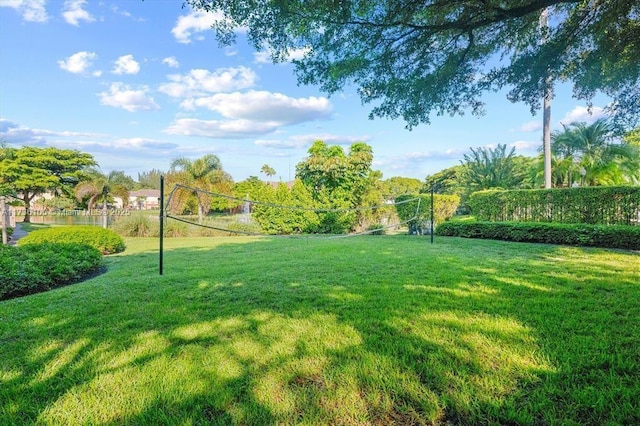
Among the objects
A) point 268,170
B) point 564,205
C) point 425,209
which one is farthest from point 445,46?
point 268,170

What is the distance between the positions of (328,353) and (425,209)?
1100 centimetres

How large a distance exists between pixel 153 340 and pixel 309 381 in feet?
3.90

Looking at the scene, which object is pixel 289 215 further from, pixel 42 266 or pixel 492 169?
pixel 492 169

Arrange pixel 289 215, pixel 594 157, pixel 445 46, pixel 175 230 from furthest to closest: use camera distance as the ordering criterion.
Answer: pixel 594 157 < pixel 289 215 < pixel 175 230 < pixel 445 46

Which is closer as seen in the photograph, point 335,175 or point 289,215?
point 289,215

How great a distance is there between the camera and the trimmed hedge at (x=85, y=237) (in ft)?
25.5

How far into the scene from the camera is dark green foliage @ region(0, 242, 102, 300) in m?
3.96

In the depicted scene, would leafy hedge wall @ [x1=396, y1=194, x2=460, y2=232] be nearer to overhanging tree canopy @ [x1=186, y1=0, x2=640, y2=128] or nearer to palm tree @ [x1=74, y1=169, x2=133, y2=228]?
overhanging tree canopy @ [x1=186, y1=0, x2=640, y2=128]

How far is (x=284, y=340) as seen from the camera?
2178mm

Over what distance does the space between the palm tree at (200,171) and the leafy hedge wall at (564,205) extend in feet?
56.7

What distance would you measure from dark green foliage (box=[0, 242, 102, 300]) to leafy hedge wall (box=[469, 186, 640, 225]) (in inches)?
444

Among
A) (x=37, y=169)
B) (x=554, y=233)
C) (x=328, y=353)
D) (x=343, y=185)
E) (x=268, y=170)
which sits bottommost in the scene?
(x=328, y=353)

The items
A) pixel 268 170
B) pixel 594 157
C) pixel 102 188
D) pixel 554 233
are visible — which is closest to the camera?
pixel 554 233

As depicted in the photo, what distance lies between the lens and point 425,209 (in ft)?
40.1
